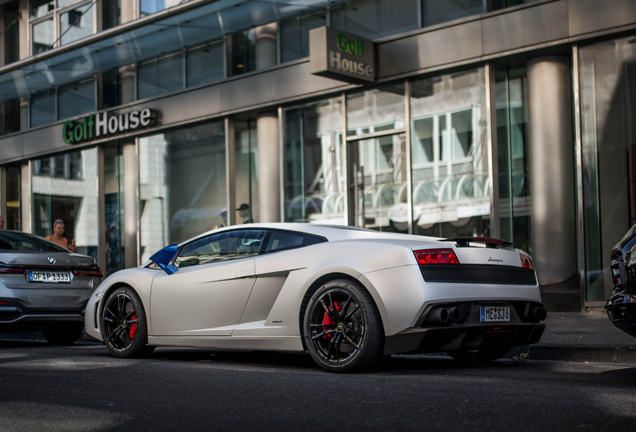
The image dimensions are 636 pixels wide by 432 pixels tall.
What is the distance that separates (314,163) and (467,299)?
901 centimetres

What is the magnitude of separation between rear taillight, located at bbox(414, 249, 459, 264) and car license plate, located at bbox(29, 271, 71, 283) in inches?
208

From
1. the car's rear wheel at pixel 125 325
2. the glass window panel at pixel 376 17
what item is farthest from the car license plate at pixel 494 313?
the glass window panel at pixel 376 17

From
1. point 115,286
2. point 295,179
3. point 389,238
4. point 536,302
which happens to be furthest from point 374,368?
point 295,179

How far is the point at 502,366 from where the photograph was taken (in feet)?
19.9

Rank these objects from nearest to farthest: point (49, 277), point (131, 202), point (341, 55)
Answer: point (49, 277) → point (341, 55) → point (131, 202)

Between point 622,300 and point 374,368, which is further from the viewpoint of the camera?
point 374,368

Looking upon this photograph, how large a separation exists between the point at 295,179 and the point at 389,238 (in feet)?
28.9

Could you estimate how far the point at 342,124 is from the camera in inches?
537

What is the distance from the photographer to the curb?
6.21 m

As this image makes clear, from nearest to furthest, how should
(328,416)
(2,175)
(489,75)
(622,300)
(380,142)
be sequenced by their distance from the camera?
(328,416) < (622,300) < (489,75) < (380,142) < (2,175)

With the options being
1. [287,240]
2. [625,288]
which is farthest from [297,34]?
[625,288]

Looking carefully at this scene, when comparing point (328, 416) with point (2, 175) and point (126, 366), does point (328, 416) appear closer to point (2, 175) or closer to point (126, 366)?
point (126, 366)

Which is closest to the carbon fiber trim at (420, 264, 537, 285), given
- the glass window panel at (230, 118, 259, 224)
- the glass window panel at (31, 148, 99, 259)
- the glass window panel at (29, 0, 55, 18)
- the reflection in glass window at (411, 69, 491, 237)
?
the reflection in glass window at (411, 69, 491, 237)

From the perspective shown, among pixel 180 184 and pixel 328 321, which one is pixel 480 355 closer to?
pixel 328 321
